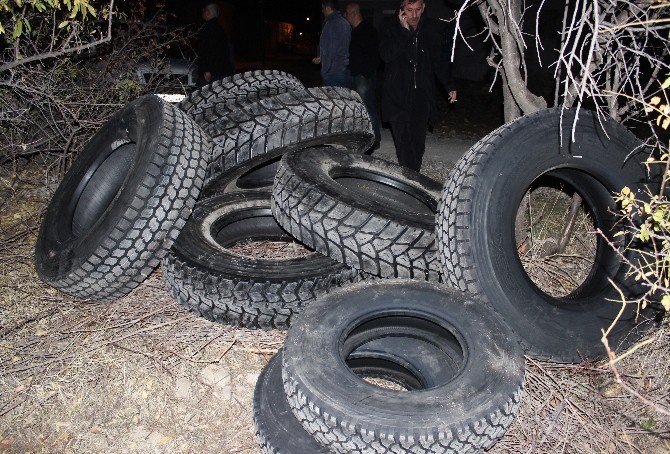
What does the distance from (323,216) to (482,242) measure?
1064 mm

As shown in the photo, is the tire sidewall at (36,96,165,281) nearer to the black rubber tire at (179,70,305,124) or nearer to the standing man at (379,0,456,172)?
the black rubber tire at (179,70,305,124)

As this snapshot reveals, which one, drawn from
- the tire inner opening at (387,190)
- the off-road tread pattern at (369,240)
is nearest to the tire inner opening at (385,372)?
the off-road tread pattern at (369,240)

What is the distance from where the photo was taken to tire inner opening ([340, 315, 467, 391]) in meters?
3.09

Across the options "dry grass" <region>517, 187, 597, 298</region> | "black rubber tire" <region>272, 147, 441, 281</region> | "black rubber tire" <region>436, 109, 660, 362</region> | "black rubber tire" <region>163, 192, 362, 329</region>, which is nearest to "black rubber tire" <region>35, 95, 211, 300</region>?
"black rubber tire" <region>163, 192, 362, 329</region>

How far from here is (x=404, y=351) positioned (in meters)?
3.31

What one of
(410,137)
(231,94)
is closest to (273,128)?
(231,94)

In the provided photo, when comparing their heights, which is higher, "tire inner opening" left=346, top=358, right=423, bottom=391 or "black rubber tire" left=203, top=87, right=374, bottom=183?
"black rubber tire" left=203, top=87, right=374, bottom=183

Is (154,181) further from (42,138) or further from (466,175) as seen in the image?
(42,138)

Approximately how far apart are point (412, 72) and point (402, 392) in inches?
157

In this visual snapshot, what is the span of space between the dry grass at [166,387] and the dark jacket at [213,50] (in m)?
5.06

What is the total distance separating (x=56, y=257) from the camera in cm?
398

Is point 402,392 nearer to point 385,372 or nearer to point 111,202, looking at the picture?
point 385,372

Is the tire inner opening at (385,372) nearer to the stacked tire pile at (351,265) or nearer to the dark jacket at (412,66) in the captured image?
the stacked tire pile at (351,265)

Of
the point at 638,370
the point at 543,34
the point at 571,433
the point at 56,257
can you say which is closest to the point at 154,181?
the point at 56,257
